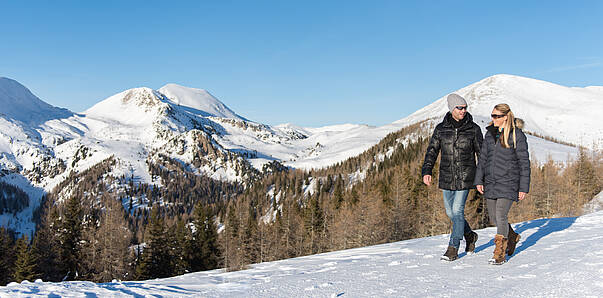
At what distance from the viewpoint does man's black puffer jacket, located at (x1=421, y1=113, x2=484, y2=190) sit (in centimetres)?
733

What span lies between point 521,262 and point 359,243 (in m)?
38.7

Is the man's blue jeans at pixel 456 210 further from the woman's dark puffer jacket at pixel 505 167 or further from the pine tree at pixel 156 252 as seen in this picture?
the pine tree at pixel 156 252

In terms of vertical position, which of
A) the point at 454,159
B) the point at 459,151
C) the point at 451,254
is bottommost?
the point at 451,254

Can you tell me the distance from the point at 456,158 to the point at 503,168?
0.84 metres

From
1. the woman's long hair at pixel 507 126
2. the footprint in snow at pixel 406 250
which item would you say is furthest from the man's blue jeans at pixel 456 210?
the footprint in snow at pixel 406 250

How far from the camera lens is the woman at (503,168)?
6.87 meters

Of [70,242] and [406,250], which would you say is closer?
[406,250]

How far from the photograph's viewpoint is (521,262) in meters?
6.90

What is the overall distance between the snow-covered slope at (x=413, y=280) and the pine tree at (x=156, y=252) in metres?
41.1

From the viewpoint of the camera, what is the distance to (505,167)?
6.97m

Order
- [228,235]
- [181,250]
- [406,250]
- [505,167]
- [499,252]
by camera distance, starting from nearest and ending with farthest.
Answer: [499,252], [505,167], [406,250], [181,250], [228,235]

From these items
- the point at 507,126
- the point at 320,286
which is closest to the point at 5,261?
the point at 320,286

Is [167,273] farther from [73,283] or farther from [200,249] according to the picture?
[73,283]

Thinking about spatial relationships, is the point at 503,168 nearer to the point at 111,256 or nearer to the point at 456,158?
the point at 456,158
